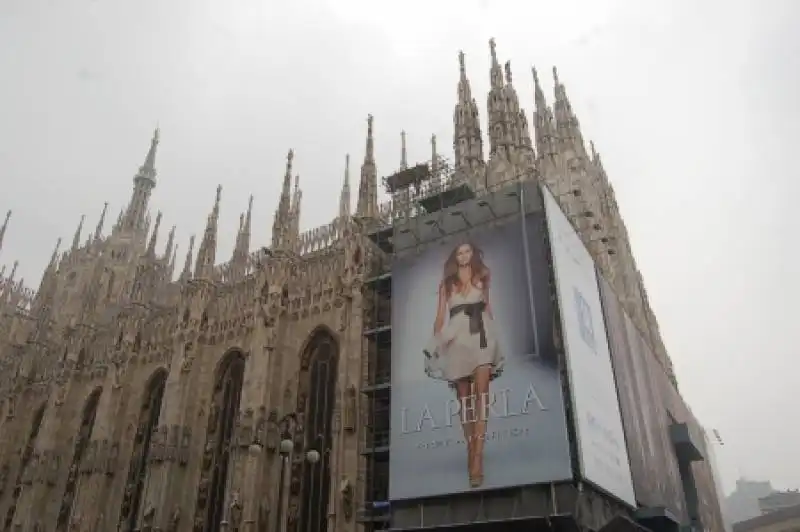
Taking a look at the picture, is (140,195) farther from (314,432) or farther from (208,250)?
(314,432)

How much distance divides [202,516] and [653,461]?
63.8 ft

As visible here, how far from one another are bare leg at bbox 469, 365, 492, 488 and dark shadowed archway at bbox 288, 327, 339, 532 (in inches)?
306

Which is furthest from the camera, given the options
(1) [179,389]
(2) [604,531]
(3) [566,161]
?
(3) [566,161]

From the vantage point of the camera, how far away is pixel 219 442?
29312 millimetres

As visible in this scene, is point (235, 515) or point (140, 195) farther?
point (140, 195)

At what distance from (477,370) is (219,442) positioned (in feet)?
47.0

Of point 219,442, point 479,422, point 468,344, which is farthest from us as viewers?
point 219,442

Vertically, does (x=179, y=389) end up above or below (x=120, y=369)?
below

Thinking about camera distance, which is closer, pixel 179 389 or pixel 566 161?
pixel 179 389

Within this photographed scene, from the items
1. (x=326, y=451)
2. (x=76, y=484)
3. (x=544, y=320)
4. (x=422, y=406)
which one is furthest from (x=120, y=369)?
(x=544, y=320)

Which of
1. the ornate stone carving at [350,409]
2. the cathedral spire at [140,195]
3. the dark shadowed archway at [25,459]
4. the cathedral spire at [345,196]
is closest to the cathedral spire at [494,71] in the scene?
the cathedral spire at [345,196]

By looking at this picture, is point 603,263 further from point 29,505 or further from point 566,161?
point 29,505

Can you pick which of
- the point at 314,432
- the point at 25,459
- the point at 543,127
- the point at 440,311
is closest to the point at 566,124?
the point at 543,127

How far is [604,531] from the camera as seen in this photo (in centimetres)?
1742
